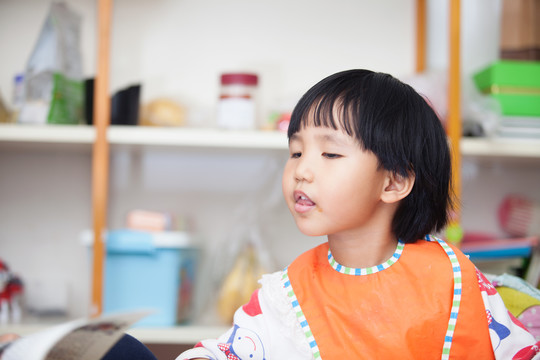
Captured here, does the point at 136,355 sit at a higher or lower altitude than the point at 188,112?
lower

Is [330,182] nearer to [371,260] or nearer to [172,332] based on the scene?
[371,260]

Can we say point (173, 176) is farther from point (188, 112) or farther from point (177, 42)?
point (177, 42)

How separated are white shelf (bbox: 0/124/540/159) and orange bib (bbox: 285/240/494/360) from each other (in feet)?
2.25

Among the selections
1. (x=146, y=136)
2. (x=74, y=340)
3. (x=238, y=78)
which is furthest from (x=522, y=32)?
(x=74, y=340)

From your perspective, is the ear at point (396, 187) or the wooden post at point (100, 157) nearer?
the ear at point (396, 187)

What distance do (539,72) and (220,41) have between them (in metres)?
0.86

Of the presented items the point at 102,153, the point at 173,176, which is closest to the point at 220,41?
the point at 173,176

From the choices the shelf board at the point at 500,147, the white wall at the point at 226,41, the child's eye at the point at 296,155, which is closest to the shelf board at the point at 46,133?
the white wall at the point at 226,41

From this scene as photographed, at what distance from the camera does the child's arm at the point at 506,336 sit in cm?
63

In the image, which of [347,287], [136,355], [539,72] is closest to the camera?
[136,355]

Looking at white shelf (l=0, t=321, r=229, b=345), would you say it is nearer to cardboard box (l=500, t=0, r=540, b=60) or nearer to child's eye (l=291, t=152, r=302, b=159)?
child's eye (l=291, t=152, r=302, b=159)

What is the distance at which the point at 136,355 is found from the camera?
57 centimetres

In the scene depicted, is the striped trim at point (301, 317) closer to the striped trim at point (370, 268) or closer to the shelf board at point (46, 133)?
the striped trim at point (370, 268)

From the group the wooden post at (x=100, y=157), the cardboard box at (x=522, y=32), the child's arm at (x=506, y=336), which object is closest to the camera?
the child's arm at (x=506, y=336)
